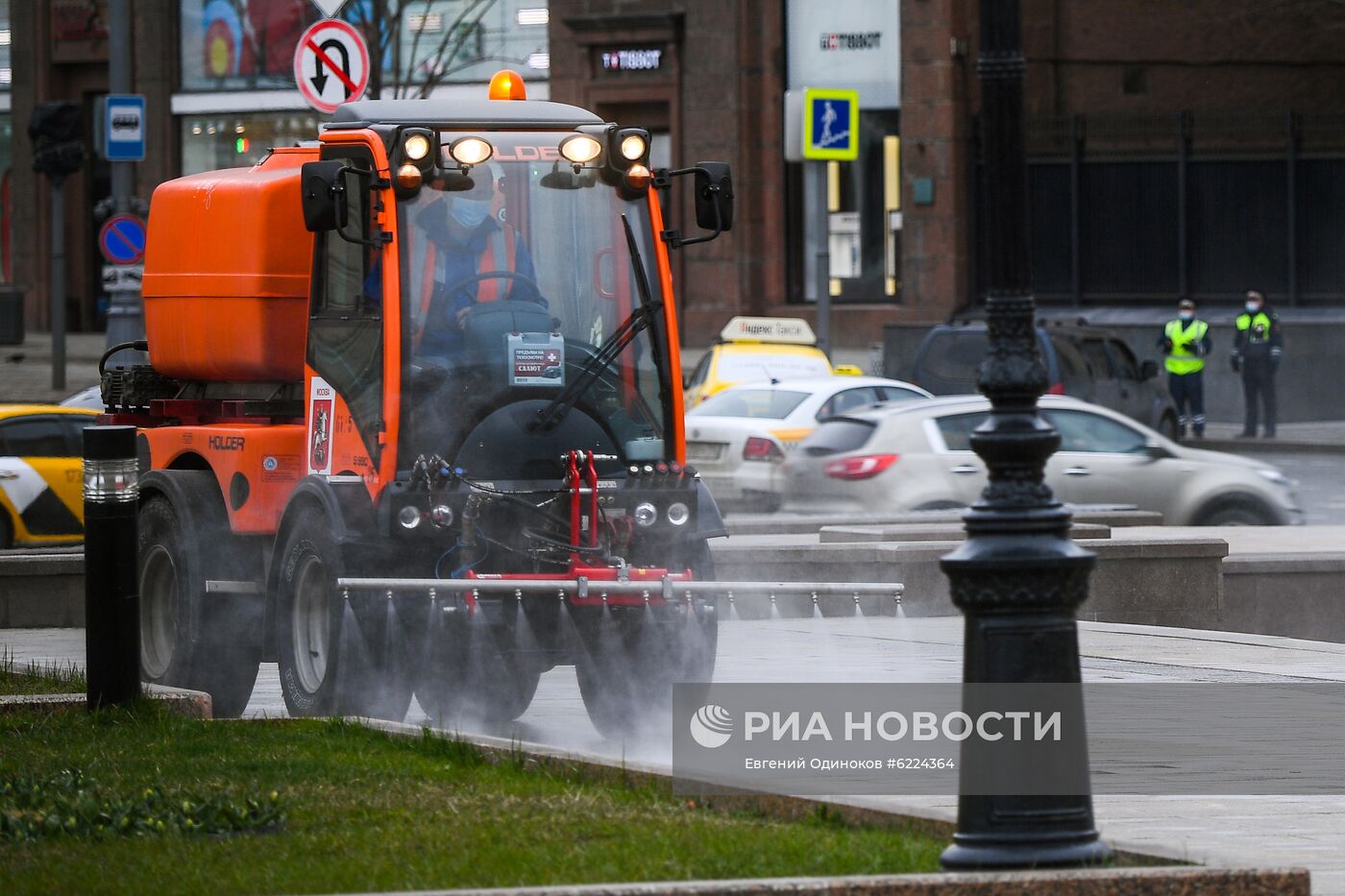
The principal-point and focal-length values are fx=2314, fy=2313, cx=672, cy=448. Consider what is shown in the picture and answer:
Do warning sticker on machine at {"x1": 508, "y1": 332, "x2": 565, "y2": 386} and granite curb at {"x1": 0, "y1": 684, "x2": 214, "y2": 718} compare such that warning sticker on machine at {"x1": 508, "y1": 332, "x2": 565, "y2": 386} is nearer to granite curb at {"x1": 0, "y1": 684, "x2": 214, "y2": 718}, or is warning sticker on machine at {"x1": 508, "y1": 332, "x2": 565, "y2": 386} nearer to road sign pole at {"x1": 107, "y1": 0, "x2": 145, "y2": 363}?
granite curb at {"x1": 0, "y1": 684, "x2": 214, "y2": 718}

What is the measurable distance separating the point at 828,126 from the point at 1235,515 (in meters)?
10.1

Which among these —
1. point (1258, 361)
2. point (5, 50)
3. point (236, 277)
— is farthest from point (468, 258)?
point (5, 50)

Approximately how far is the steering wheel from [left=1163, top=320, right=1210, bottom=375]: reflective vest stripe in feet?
73.2

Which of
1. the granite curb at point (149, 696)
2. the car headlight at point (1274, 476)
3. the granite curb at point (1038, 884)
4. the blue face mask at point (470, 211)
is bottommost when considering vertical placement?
the granite curb at point (149, 696)

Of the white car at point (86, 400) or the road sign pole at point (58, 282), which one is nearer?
the white car at point (86, 400)

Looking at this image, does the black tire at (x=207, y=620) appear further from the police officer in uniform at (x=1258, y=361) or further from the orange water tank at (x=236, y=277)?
the police officer in uniform at (x=1258, y=361)

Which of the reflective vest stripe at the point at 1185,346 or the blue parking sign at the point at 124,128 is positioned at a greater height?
the blue parking sign at the point at 124,128

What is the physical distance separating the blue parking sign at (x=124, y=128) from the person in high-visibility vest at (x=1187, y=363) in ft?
50.4

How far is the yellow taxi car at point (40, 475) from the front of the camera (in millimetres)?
17984

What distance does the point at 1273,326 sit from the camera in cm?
3117

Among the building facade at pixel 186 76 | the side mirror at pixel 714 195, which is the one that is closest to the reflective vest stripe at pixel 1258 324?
the building facade at pixel 186 76

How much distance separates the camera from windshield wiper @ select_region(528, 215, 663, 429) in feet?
31.7

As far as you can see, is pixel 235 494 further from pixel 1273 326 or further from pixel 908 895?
pixel 1273 326

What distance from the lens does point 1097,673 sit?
10977 millimetres
